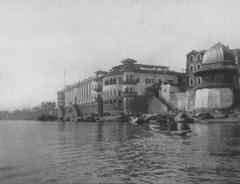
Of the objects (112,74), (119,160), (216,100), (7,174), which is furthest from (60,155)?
(112,74)

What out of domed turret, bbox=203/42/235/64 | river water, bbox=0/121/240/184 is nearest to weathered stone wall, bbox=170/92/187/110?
domed turret, bbox=203/42/235/64

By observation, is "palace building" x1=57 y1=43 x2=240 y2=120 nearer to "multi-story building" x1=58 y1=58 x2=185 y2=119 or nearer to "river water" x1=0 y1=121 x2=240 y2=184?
"multi-story building" x1=58 y1=58 x2=185 y2=119

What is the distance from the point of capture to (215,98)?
68312mm

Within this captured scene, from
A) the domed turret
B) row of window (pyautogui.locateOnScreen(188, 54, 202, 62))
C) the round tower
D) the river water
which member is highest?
row of window (pyautogui.locateOnScreen(188, 54, 202, 62))

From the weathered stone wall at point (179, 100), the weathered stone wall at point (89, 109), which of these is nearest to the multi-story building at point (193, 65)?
the weathered stone wall at point (179, 100)

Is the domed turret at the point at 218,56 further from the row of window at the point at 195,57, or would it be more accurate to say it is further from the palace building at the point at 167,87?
the row of window at the point at 195,57

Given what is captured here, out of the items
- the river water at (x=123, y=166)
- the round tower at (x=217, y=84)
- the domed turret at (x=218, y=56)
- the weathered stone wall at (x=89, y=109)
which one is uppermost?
the domed turret at (x=218, y=56)

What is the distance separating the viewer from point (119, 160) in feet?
59.0

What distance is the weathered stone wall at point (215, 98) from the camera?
67438 millimetres

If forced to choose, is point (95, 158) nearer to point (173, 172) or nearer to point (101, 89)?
point (173, 172)

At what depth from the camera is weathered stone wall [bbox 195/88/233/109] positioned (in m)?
67.4

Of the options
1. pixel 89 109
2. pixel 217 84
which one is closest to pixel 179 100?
pixel 217 84

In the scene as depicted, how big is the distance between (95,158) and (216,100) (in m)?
54.4

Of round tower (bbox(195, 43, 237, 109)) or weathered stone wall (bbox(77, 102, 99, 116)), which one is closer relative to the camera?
round tower (bbox(195, 43, 237, 109))
